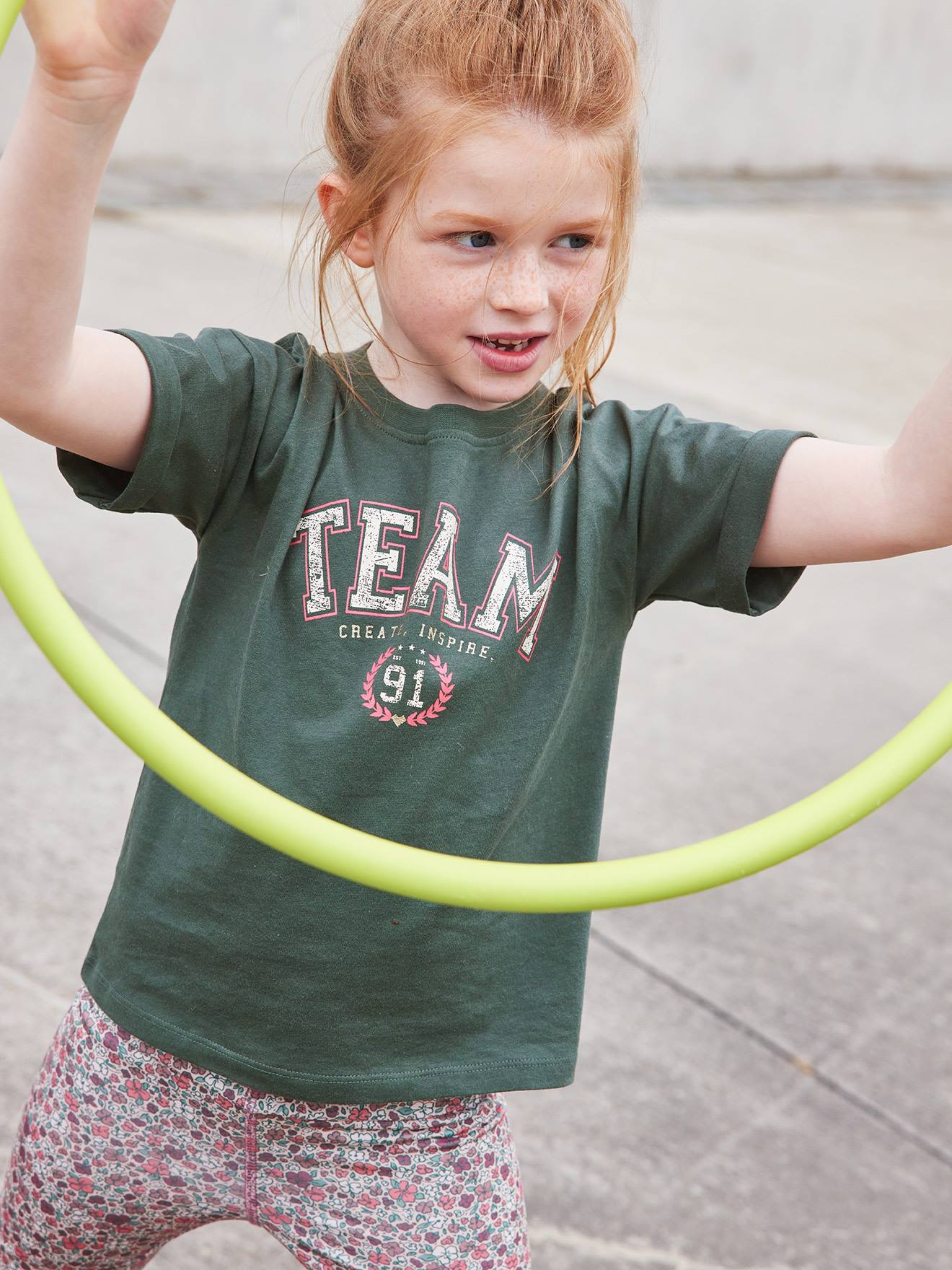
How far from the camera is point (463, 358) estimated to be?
1427 millimetres

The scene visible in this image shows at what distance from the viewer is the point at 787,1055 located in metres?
2.76

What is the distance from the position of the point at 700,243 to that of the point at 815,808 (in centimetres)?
825

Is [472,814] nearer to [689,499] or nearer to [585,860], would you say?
[585,860]

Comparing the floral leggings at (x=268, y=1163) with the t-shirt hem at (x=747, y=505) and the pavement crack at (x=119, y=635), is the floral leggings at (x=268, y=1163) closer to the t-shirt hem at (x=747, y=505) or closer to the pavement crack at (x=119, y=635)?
the t-shirt hem at (x=747, y=505)

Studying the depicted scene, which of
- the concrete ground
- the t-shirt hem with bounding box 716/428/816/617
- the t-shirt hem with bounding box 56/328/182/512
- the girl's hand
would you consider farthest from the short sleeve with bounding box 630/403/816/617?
the concrete ground

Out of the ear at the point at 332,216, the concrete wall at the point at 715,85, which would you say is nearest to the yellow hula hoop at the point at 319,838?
the ear at the point at 332,216

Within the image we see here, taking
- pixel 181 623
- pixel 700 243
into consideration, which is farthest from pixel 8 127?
pixel 181 623

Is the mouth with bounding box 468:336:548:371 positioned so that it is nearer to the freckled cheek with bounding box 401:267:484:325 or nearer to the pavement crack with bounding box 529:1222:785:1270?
the freckled cheek with bounding box 401:267:484:325

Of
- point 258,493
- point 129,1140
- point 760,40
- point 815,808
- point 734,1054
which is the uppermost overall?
point 760,40

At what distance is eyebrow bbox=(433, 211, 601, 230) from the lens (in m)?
1.36

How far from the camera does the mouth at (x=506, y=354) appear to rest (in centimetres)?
141

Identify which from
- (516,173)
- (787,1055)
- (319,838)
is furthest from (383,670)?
(787,1055)

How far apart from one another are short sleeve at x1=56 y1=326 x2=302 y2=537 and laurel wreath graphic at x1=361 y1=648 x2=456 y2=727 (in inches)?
8.4

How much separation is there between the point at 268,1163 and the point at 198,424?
697 millimetres
